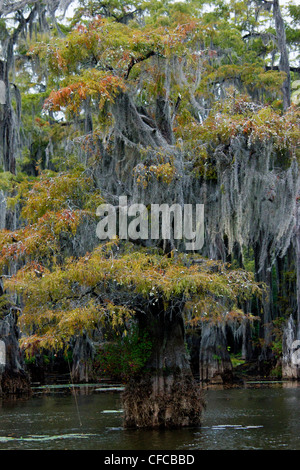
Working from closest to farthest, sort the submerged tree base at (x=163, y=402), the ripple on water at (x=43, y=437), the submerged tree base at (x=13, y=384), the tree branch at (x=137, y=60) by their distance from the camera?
the ripple on water at (x=43, y=437) → the submerged tree base at (x=163, y=402) → the tree branch at (x=137, y=60) → the submerged tree base at (x=13, y=384)

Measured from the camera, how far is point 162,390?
39.6ft

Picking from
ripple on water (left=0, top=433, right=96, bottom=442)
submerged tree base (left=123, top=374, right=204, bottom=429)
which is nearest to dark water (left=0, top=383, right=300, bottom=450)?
ripple on water (left=0, top=433, right=96, bottom=442)

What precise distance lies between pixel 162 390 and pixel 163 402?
220mm

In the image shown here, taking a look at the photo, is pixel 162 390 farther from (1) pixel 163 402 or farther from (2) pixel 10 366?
(2) pixel 10 366

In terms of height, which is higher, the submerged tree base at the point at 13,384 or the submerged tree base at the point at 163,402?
the submerged tree base at the point at 163,402

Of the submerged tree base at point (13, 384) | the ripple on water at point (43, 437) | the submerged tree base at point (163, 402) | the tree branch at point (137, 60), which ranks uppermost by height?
the tree branch at point (137, 60)

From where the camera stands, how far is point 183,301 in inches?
464

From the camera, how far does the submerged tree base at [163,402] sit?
11.9 metres

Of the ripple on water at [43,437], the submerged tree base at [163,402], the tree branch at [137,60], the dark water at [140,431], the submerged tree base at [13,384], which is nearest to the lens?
the dark water at [140,431]

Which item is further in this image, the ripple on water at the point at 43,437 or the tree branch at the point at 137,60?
the tree branch at the point at 137,60

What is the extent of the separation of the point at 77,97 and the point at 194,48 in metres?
3.55

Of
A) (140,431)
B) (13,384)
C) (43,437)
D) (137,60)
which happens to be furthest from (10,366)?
(137,60)

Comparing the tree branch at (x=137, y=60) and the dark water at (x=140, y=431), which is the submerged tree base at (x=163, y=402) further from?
the tree branch at (x=137, y=60)

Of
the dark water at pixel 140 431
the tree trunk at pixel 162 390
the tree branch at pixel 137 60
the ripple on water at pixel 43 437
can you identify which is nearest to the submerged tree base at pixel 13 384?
the dark water at pixel 140 431
